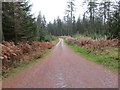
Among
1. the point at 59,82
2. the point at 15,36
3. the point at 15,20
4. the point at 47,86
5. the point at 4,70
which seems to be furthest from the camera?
the point at 15,36

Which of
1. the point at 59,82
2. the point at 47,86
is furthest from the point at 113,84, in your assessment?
the point at 47,86

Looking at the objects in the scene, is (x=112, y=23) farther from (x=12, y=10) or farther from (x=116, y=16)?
(x=12, y=10)

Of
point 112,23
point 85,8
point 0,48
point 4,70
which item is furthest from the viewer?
point 85,8

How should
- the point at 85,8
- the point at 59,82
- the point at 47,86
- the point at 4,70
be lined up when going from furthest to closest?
the point at 85,8 < the point at 4,70 < the point at 59,82 < the point at 47,86

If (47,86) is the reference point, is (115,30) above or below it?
above

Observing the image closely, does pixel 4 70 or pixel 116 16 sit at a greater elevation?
pixel 116 16

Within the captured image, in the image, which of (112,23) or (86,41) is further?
(86,41)

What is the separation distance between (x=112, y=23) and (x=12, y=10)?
34.7 feet

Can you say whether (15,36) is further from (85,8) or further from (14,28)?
(85,8)

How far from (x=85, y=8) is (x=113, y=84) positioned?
2545 centimetres

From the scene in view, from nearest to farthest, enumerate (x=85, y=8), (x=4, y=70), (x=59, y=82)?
(x=59, y=82) < (x=4, y=70) < (x=85, y=8)

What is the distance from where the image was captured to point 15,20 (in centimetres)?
1309

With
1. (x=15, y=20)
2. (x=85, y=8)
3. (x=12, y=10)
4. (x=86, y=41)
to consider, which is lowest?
(x=86, y=41)

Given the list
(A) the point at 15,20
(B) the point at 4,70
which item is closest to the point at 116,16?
(A) the point at 15,20
